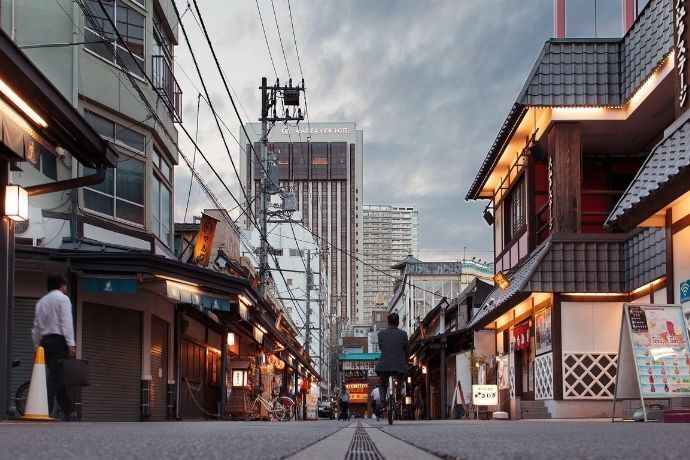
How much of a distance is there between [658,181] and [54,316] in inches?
304

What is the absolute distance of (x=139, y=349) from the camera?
63.5ft

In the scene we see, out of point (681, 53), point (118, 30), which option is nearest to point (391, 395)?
point (681, 53)

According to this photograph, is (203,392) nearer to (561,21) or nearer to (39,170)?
(39,170)

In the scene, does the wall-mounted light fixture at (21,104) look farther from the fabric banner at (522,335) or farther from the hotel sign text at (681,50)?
the fabric banner at (522,335)

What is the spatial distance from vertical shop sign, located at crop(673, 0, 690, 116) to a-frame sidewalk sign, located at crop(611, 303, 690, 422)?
3.38m

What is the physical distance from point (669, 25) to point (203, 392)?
1601 centimetres

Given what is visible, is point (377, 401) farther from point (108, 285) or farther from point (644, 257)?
point (108, 285)

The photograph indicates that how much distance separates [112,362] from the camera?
59.6ft

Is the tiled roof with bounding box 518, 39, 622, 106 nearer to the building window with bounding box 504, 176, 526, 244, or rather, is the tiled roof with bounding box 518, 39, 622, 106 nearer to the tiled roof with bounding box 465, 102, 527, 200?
the tiled roof with bounding box 465, 102, 527, 200

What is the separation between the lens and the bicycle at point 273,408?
25.3 meters

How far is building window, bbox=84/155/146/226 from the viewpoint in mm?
18719

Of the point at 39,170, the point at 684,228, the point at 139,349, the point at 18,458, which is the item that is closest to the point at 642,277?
the point at 684,228

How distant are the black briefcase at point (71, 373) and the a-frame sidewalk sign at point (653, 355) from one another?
6.73 metres

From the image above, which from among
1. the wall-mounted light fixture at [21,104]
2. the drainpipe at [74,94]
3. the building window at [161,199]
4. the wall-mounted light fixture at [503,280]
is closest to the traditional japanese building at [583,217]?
the wall-mounted light fixture at [503,280]
